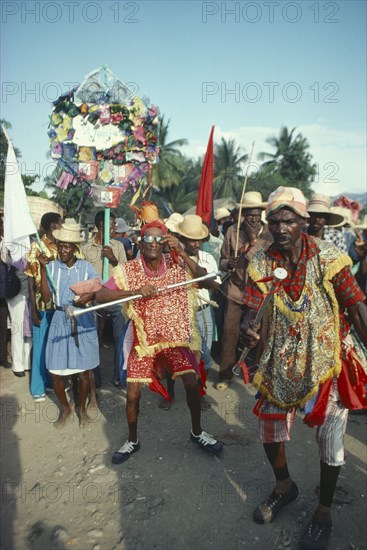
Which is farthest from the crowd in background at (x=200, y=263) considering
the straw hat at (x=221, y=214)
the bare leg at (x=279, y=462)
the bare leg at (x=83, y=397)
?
the bare leg at (x=279, y=462)

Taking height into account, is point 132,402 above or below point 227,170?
below

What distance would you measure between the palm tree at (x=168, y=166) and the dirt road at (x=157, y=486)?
85.8 ft

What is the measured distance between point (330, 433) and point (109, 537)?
1632 millimetres

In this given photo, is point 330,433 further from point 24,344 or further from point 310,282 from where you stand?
point 24,344

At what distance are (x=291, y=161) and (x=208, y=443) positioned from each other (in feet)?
120

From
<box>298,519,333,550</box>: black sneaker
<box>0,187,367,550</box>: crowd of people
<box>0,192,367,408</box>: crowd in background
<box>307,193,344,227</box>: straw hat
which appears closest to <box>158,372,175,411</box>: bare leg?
<box>0,187,367,550</box>: crowd of people

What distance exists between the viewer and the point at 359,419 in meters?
4.18

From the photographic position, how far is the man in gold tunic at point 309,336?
2.39m

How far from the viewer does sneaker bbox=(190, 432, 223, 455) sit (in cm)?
353

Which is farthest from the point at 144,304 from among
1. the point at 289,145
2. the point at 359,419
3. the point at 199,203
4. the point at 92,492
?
the point at 289,145

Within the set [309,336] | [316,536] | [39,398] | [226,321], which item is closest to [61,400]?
[39,398]

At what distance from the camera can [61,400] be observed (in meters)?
4.21

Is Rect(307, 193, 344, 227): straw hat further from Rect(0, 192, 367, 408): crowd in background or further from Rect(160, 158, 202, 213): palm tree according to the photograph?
Rect(160, 158, 202, 213): palm tree

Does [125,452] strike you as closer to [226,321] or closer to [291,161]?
[226,321]
